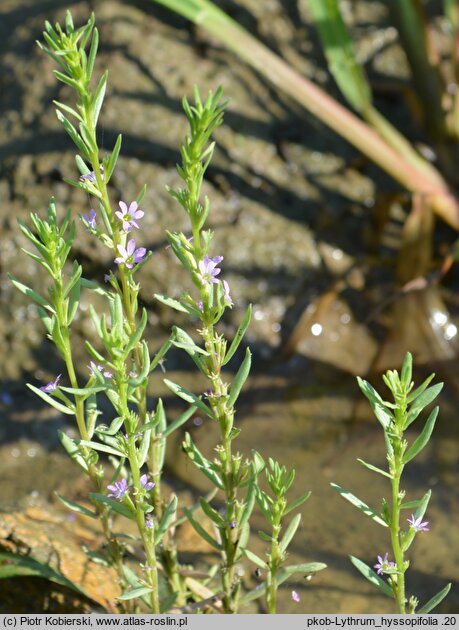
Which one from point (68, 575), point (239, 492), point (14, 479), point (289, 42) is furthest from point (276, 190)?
point (68, 575)

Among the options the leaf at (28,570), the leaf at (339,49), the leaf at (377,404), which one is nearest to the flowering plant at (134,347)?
the leaf at (28,570)

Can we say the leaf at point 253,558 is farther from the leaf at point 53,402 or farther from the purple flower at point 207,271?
the purple flower at point 207,271

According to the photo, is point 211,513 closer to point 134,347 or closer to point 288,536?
point 288,536

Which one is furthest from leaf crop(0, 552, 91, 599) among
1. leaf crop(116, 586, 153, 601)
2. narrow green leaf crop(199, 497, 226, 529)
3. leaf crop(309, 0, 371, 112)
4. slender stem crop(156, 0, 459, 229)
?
leaf crop(309, 0, 371, 112)

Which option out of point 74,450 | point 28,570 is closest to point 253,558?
point 74,450

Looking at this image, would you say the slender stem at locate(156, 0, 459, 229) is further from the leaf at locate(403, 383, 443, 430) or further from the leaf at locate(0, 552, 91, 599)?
the leaf at locate(0, 552, 91, 599)
